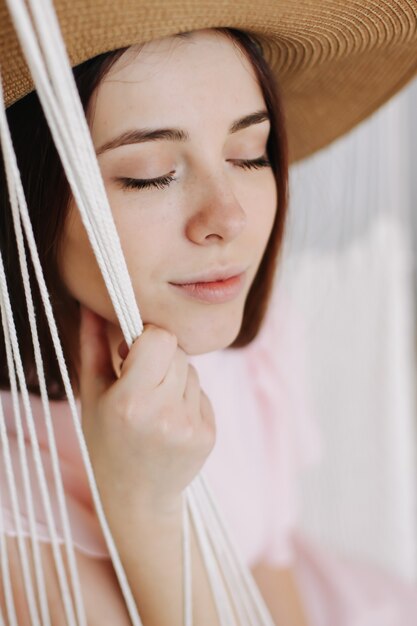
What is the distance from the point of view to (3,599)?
0.76 metres

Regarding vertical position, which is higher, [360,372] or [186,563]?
[360,372]

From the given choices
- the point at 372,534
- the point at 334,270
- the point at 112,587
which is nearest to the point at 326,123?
the point at 334,270

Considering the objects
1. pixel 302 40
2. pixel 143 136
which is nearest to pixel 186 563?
pixel 143 136

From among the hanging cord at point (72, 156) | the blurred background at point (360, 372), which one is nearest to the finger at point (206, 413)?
the hanging cord at point (72, 156)

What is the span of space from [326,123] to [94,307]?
0.38m

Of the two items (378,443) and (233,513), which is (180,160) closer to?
(233,513)

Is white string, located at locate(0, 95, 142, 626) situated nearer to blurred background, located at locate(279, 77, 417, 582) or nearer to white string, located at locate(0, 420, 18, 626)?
white string, located at locate(0, 420, 18, 626)

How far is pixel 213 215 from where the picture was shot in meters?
0.68

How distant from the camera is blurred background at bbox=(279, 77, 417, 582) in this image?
136 cm

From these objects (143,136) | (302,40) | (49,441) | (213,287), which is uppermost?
(302,40)

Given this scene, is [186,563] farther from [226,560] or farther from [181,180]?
[181,180]

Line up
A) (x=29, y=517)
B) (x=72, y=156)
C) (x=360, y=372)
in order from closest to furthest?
(x=72, y=156) < (x=29, y=517) < (x=360, y=372)

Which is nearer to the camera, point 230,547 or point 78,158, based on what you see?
point 78,158

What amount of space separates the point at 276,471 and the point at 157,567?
0.45 meters
